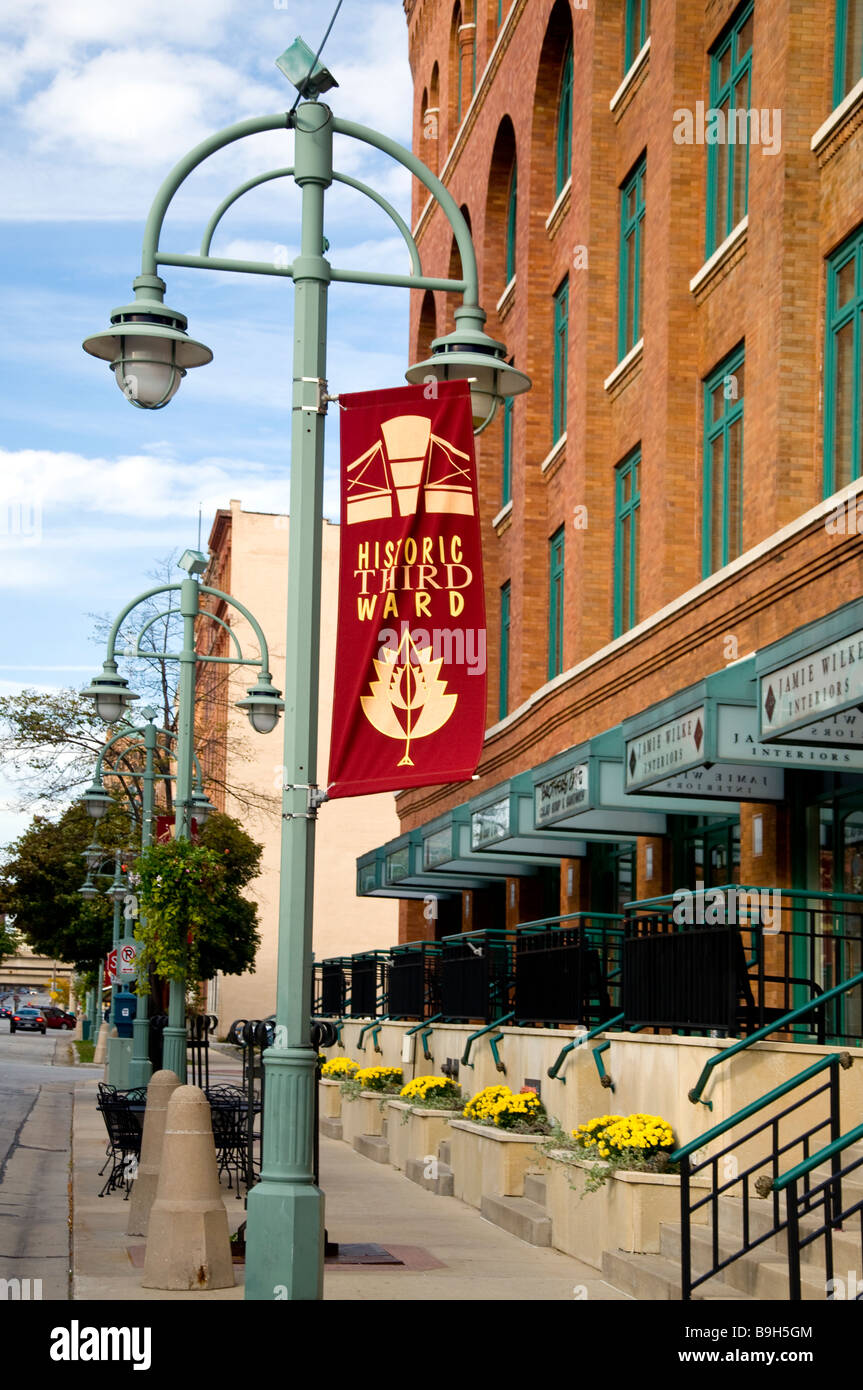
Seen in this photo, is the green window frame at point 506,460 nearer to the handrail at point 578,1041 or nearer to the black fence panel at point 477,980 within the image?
the black fence panel at point 477,980

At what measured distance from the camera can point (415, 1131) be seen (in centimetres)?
2158

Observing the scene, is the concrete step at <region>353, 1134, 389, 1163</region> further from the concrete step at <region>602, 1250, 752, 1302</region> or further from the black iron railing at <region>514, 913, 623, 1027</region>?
the concrete step at <region>602, 1250, 752, 1302</region>

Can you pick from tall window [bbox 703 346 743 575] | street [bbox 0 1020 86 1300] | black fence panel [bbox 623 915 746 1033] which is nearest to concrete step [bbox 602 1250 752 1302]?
black fence panel [bbox 623 915 746 1033]

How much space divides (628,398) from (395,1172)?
10.6 metres

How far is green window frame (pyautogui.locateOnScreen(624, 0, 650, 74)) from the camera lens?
2333 centimetres

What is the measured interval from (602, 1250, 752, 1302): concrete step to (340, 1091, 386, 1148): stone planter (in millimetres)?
12594

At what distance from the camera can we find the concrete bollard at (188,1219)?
469 inches

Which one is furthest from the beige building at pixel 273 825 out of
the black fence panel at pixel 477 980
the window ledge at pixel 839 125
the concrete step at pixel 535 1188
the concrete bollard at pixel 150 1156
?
the window ledge at pixel 839 125

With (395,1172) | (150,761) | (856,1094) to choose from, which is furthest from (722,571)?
(150,761)

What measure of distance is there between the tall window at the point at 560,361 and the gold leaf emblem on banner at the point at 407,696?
1845 cm

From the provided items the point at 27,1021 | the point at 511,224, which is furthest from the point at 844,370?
the point at 27,1021

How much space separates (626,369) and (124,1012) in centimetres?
1990
